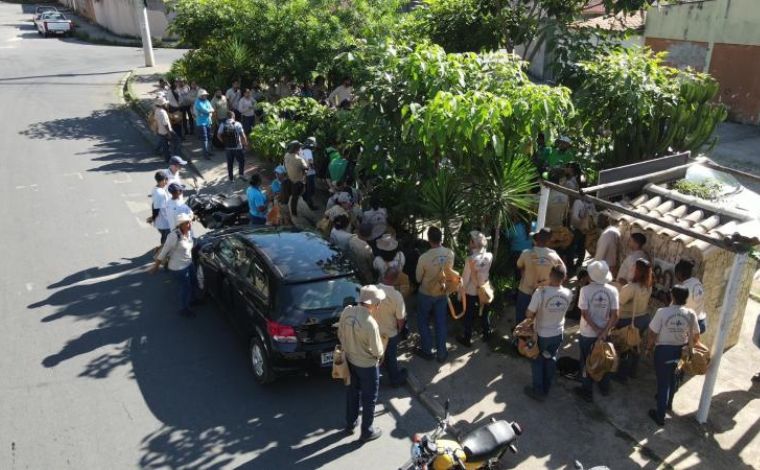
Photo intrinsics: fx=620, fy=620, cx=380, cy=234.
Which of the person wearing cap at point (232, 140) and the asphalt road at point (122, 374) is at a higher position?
the person wearing cap at point (232, 140)

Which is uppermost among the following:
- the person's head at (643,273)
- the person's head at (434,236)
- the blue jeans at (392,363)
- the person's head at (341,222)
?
the person's head at (434,236)

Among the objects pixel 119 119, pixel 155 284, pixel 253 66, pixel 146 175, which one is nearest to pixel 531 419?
pixel 155 284

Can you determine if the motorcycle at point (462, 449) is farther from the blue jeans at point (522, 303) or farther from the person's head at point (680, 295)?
the blue jeans at point (522, 303)

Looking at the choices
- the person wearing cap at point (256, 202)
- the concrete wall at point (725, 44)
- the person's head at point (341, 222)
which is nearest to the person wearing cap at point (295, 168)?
the person wearing cap at point (256, 202)

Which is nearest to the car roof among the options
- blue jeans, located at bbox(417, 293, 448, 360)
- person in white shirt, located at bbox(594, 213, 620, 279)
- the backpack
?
blue jeans, located at bbox(417, 293, 448, 360)

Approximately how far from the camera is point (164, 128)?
583 inches

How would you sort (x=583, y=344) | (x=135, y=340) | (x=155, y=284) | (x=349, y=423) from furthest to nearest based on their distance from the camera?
(x=155, y=284) < (x=135, y=340) < (x=583, y=344) < (x=349, y=423)

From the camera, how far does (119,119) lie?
19484 millimetres

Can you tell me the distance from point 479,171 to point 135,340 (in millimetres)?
5100

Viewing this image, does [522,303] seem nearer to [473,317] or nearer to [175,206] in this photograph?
[473,317]

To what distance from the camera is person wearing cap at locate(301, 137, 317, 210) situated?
39.6ft

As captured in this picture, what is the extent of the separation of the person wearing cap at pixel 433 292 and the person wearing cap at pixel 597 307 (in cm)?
164

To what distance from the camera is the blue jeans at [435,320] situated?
25.1ft

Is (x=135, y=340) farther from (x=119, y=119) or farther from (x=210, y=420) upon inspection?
(x=119, y=119)
